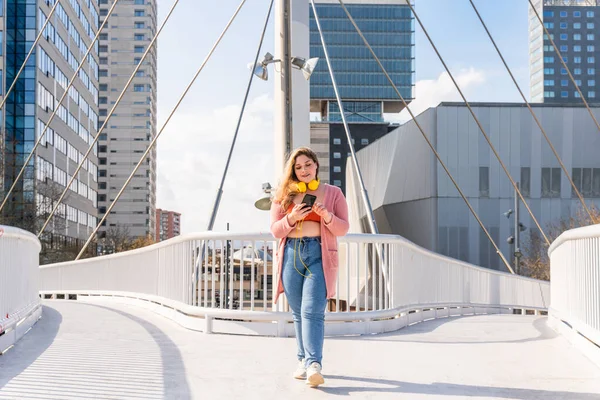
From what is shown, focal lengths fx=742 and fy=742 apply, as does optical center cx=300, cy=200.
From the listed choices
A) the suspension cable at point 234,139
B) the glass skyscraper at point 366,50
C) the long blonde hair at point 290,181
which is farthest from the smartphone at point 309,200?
the glass skyscraper at point 366,50

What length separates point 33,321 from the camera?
7.99 meters

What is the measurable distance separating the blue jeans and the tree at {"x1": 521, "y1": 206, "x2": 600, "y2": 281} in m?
40.0

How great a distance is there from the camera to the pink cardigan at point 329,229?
484cm

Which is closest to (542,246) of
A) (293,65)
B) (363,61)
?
(293,65)

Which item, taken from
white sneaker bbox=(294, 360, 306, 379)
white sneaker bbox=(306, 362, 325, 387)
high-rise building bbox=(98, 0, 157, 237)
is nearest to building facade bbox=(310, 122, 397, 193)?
high-rise building bbox=(98, 0, 157, 237)

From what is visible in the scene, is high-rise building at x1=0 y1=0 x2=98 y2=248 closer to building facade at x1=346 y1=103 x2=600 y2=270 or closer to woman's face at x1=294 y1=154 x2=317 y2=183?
building facade at x1=346 y1=103 x2=600 y2=270

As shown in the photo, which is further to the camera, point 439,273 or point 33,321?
point 439,273

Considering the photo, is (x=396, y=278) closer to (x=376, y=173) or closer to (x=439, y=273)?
(x=439, y=273)

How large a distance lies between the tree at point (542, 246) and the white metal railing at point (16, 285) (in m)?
38.3

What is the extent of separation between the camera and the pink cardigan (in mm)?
4836

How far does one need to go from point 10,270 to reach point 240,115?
19.9 feet

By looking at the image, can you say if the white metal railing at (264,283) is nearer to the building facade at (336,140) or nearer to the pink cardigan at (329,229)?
the pink cardigan at (329,229)

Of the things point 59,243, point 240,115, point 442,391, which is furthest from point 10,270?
point 59,243

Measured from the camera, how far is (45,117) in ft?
184
